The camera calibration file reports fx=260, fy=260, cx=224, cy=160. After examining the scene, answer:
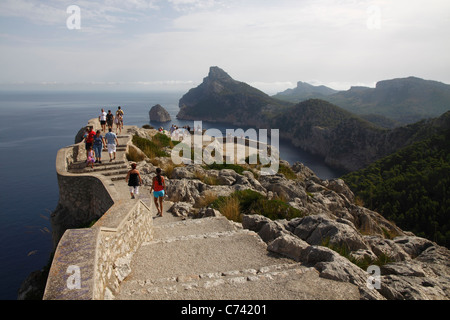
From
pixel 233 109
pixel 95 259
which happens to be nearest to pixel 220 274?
pixel 95 259

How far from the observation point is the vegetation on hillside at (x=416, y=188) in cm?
2701

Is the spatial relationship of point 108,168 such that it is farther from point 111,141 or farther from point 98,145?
point 111,141

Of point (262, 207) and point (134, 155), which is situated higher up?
point (134, 155)

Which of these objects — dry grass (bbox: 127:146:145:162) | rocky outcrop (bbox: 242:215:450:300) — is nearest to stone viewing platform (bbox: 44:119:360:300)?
rocky outcrop (bbox: 242:215:450:300)

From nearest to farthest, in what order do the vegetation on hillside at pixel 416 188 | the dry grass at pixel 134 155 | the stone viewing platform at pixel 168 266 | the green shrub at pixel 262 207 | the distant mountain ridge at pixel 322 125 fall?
1. the stone viewing platform at pixel 168 266
2. the green shrub at pixel 262 207
3. the dry grass at pixel 134 155
4. the vegetation on hillside at pixel 416 188
5. the distant mountain ridge at pixel 322 125

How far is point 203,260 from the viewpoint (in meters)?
6.24

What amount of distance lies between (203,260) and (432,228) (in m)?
29.0

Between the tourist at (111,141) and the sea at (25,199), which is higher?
the tourist at (111,141)

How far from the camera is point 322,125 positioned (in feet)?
377

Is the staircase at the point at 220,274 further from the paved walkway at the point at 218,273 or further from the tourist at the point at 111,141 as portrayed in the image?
the tourist at the point at 111,141

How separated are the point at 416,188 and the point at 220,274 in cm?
3680

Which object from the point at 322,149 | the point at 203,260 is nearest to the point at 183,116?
the point at 322,149

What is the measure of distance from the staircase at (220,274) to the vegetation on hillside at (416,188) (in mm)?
24649

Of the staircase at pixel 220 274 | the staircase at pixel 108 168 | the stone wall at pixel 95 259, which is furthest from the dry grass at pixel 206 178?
the stone wall at pixel 95 259
